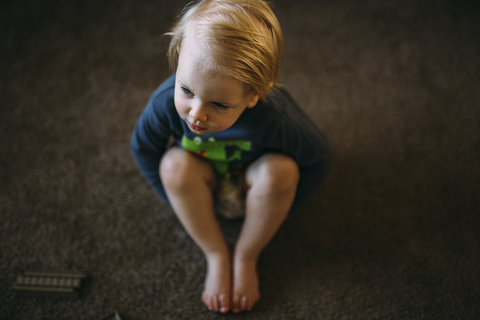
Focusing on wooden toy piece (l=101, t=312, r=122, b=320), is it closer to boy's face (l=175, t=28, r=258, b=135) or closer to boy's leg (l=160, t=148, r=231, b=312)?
boy's leg (l=160, t=148, r=231, b=312)

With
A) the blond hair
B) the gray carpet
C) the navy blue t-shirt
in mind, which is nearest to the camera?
the blond hair

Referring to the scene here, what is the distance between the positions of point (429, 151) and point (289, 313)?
1.95 ft

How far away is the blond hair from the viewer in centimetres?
44

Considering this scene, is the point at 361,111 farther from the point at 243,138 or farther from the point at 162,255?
the point at 162,255

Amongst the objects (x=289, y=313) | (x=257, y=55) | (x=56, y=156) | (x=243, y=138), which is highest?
(x=257, y=55)

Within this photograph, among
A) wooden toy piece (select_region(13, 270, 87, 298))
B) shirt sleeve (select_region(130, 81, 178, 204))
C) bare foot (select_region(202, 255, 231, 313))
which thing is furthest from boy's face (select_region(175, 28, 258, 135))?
wooden toy piece (select_region(13, 270, 87, 298))

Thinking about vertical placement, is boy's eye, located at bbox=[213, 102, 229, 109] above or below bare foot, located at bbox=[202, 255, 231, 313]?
above

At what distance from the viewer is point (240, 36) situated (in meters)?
0.44

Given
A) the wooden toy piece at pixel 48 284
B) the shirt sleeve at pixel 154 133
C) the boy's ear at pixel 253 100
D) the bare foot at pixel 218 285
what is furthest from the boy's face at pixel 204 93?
the wooden toy piece at pixel 48 284

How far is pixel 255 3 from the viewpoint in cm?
48

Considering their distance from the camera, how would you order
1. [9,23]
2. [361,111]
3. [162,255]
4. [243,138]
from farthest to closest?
[9,23]
[361,111]
[162,255]
[243,138]

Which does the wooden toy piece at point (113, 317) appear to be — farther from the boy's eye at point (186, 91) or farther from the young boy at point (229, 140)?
the boy's eye at point (186, 91)

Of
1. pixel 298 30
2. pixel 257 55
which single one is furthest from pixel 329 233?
pixel 298 30

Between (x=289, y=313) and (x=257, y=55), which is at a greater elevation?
(x=257, y=55)
